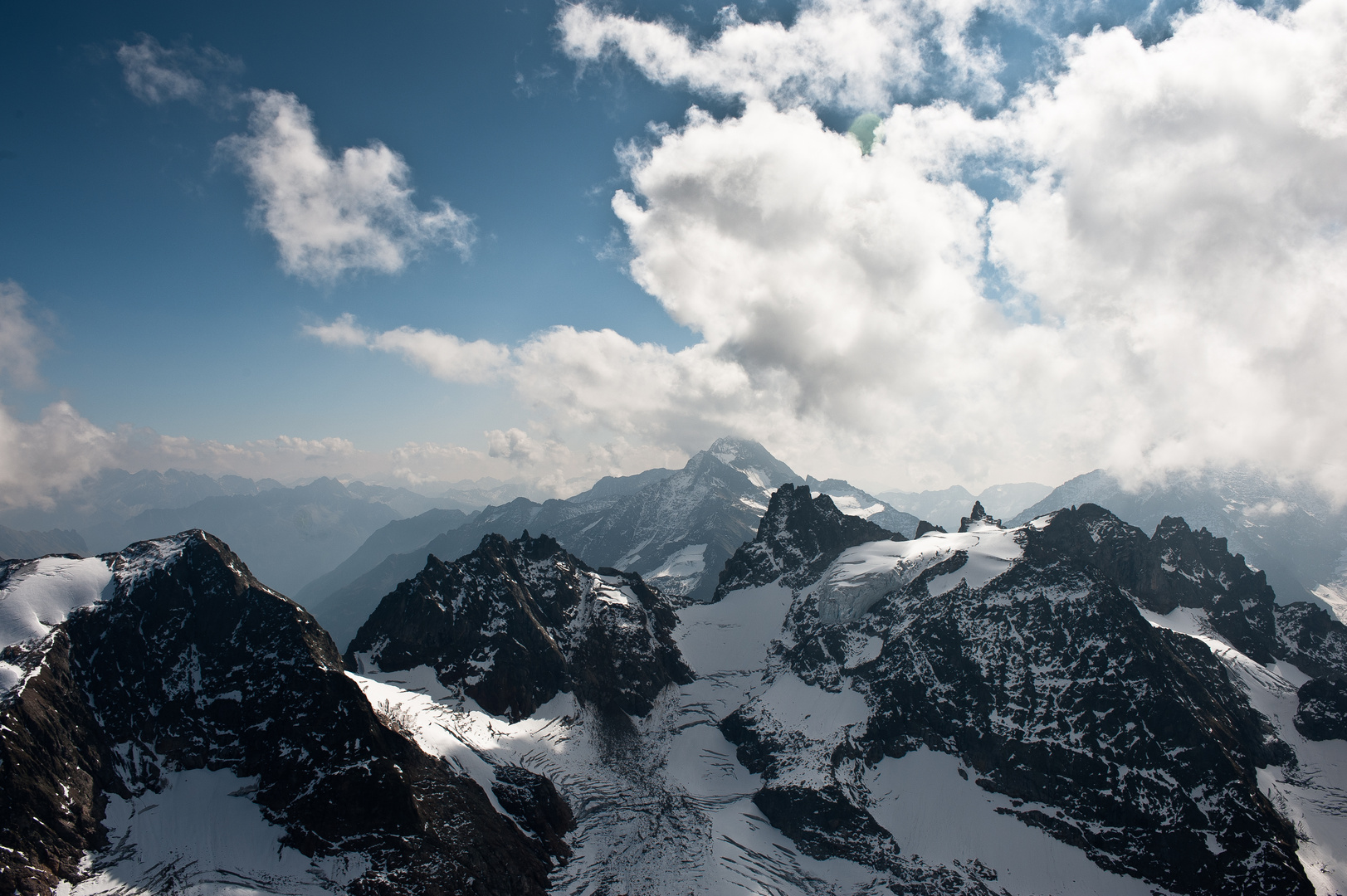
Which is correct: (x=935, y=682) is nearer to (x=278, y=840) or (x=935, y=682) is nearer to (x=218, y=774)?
(x=278, y=840)

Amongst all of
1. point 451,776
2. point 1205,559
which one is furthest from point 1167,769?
point 451,776

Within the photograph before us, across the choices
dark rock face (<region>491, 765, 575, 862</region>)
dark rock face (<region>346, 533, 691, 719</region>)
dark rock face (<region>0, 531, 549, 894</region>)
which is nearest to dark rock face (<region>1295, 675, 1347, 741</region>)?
dark rock face (<region>346, 533, 691, 719</region>)

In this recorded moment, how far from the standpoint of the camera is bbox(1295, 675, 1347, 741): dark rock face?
12744 cm

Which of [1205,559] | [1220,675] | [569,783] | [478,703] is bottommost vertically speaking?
[569,783]

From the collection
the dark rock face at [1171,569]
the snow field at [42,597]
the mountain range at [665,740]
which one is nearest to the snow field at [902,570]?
the mountain range at [665,740]

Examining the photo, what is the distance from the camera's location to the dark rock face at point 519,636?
149 meters

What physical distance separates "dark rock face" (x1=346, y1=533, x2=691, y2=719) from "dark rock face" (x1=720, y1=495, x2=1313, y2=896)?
33281 millimetres

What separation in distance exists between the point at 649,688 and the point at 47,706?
405 ft

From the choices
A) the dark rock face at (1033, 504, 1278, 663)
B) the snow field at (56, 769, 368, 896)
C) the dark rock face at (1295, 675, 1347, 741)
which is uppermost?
the dark rock face at (1033, 504, 1278, 663)

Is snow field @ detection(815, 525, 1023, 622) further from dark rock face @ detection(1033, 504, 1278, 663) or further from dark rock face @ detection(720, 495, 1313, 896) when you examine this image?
dark rock face @ detection(1033, 504, 1278, 663)

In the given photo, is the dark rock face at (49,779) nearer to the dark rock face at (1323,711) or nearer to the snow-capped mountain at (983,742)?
the snow-capped mountain at (983,742)

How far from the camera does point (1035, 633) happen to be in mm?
137750

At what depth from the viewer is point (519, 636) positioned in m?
163

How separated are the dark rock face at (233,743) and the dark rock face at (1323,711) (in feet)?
542
